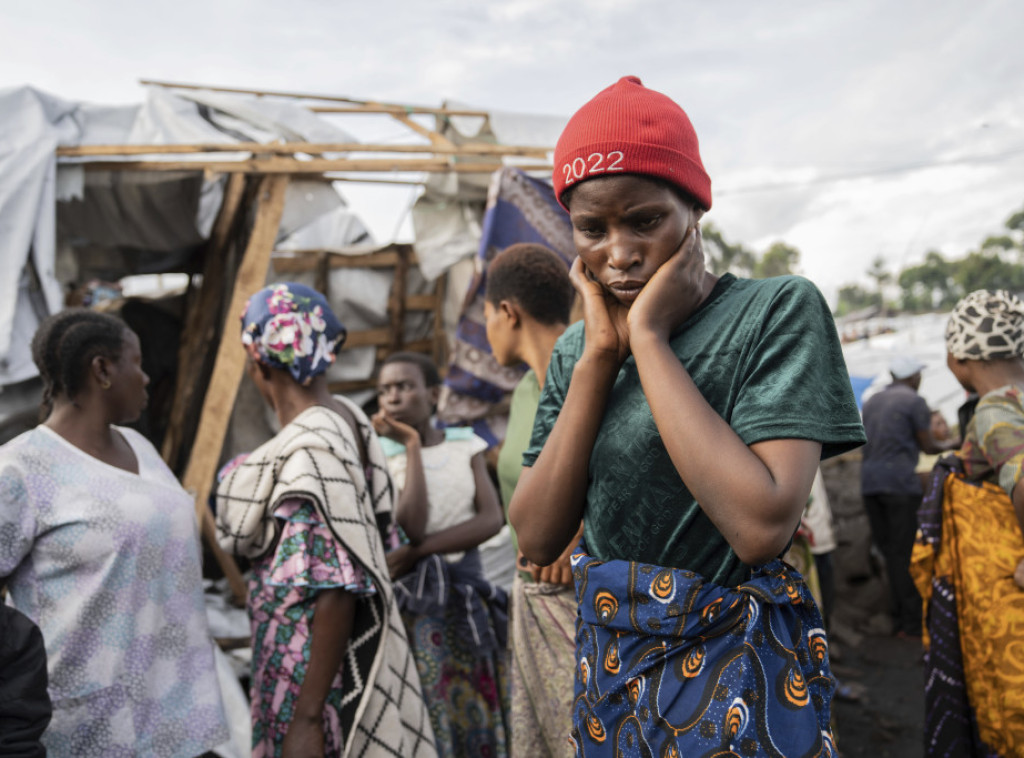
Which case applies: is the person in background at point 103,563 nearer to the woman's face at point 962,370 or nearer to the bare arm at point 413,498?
the bare arm at point 413,498

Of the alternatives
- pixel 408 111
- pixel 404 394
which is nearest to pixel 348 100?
pixel 408 111

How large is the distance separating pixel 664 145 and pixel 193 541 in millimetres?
1952

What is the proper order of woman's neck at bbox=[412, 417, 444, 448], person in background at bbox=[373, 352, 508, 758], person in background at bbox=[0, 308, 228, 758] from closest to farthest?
1. person in background at bbox=[0, 308, 228, 758]
2. person in background at bbox=[373, 352, 508, 758]
3. woman's neck at bbox=[412, 417, 444, 448]

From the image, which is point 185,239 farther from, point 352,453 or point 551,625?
point 551,625

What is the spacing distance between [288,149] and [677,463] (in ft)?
13.8

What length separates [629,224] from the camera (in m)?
1.32

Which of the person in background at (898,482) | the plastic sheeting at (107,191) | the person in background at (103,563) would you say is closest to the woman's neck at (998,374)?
the person in background at (103,563)

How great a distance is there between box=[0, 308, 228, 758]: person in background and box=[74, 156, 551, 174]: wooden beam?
2482mm

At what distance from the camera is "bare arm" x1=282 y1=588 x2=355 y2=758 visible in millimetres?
2174

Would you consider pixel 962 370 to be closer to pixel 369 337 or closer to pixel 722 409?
pixel 722 409

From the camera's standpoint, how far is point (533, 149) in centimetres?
540

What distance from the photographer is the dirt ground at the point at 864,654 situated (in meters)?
4.69

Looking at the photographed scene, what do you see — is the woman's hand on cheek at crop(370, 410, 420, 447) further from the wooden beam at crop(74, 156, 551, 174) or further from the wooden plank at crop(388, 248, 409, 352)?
the wooden plank at crop(388, 248, 409, 352)

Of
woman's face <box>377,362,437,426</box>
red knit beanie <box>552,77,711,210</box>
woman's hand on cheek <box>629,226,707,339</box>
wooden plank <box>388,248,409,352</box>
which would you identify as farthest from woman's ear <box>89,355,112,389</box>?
wooden plank <box>388,248,409,352</box>
